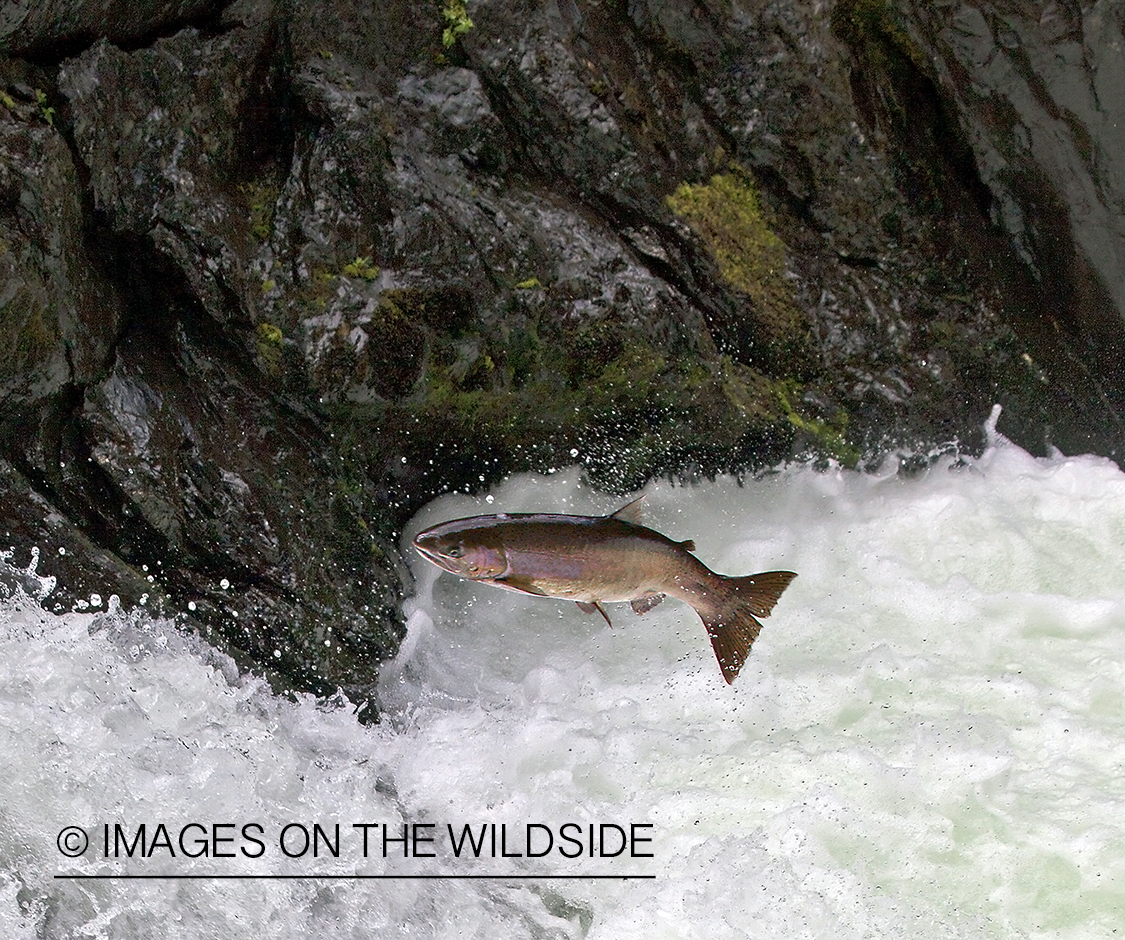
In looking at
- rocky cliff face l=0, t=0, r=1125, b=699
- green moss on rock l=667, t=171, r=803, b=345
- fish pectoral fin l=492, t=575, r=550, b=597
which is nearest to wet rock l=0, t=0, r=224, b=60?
rocky cliff face l=0, t=0, r=1125, b=699

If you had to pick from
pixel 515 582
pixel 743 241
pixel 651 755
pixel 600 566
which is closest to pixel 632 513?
pixel 600 566

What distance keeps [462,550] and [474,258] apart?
1075mm

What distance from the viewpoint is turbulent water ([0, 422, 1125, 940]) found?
10.8 ft

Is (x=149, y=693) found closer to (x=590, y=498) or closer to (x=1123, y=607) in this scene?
(x=590, y=498)

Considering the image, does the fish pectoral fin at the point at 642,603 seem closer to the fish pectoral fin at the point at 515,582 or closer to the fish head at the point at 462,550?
the fish pectoral fin at the point at 515,582

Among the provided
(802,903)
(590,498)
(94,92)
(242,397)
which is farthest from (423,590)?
(94,92)

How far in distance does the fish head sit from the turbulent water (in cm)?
98

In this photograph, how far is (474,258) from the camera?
3.49 meters

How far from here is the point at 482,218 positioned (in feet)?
11.5

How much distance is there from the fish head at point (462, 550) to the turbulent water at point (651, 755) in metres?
0.98

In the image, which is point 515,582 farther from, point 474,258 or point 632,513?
point 474,258

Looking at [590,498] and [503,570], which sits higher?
[503,570]

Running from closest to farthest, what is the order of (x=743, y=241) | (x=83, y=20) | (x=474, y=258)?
(x=83, y=20) → (x=474, y=258) → (x=743, y=241)

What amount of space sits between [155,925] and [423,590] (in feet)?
4.33
